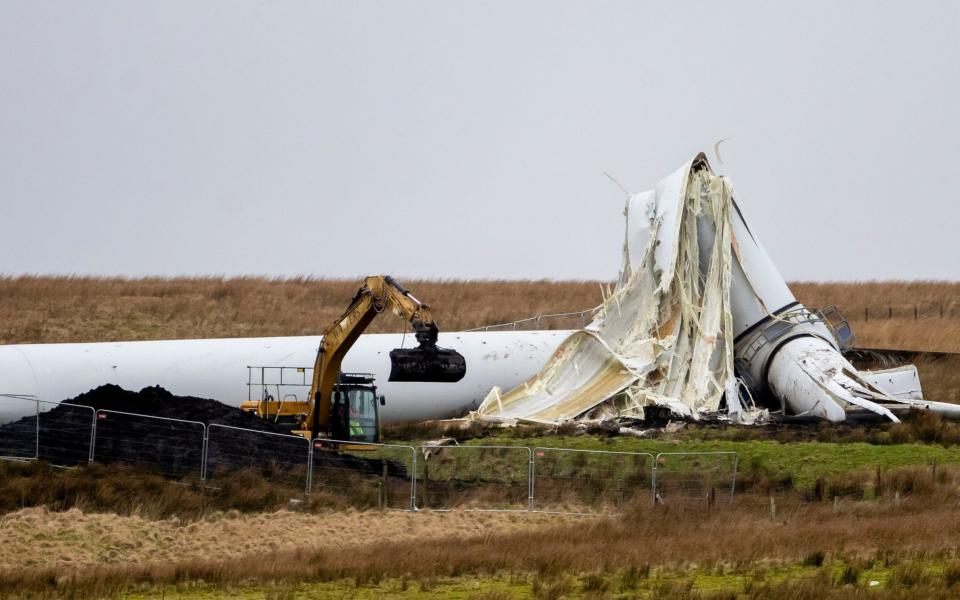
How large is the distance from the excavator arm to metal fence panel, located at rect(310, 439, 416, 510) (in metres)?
1.51

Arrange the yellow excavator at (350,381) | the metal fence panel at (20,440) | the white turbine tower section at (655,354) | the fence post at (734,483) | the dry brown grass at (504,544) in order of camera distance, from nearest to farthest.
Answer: the dry brown grass at (504,544)
the fence post at (734,483)
the metal fence panel at (20,440)
the yellow excavator at (350,381)
the white turbine tower section at (655,354)

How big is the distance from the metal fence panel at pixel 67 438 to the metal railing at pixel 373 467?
0.02m

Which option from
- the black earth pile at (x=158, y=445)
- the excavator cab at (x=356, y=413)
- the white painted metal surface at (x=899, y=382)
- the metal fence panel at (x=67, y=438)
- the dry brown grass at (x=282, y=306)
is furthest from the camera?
the dry brown grass at (x=282, y=306)

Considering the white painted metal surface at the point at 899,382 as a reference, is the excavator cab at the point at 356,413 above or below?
below

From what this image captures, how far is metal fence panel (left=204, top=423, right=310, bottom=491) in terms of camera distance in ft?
88.3

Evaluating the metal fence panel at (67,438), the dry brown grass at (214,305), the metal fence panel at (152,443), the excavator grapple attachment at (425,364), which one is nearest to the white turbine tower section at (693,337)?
the excavator grapple attachment at (425,364)

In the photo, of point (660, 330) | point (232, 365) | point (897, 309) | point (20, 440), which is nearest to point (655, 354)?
point (660, 330)

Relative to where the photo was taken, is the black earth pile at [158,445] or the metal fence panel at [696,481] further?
the black earth pile at [158,445]

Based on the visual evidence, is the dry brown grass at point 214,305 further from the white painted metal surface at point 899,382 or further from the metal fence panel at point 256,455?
the metal fence panel at point 256,455

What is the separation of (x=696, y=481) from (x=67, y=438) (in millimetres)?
11064

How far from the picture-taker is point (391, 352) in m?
27.9

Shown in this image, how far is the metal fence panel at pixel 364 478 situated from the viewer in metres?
26.3

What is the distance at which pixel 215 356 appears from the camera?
36875 millimetres

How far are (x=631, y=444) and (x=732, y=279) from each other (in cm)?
845
